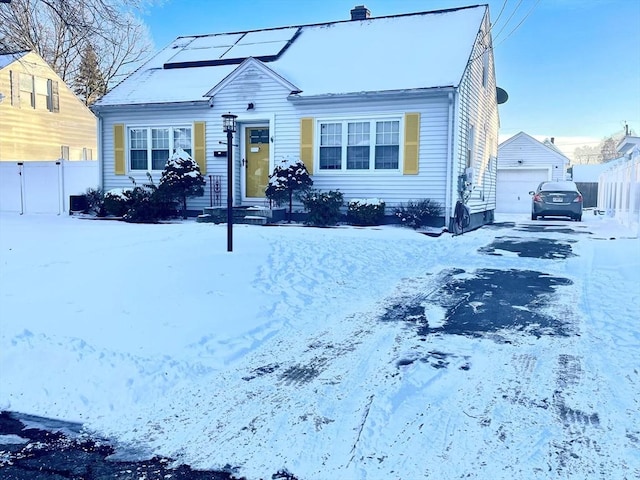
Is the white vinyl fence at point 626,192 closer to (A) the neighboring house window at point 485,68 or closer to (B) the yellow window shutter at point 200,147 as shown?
(A) the neighboring house window at point 485,68

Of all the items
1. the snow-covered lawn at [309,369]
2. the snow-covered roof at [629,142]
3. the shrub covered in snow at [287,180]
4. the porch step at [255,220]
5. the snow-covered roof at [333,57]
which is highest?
the snow-covered roof at [333,57]

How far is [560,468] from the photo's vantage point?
2596mm

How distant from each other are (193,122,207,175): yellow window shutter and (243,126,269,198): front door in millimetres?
1152

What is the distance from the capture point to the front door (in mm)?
14039

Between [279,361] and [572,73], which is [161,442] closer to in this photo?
[279,361]

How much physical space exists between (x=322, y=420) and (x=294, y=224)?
384 inches

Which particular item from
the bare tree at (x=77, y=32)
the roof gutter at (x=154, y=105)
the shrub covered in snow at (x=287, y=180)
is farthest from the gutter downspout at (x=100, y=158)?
the shrub covered in snow at (x=287, y=180)

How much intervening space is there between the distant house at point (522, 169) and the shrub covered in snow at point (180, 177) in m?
17.3

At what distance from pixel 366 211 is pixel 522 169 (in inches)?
686

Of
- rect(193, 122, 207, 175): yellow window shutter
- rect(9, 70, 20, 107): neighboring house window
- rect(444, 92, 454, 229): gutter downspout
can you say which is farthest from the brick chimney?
rect(9, 70, 20, 107): neighboring house window

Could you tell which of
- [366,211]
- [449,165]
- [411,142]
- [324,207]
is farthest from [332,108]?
[449,165]

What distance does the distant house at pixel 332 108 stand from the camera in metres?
12.5

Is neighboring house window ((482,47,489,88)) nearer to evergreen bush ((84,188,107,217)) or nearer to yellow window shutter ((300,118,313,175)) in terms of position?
yellow window shutter ((300,118,313,175))

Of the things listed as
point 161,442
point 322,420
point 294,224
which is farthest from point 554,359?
point 294,224
